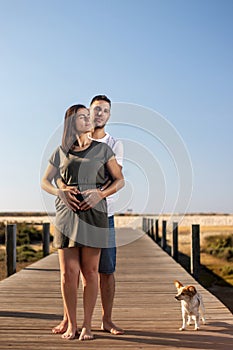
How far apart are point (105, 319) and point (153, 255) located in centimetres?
831

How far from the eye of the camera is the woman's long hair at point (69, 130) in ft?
12.0

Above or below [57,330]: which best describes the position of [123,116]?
above

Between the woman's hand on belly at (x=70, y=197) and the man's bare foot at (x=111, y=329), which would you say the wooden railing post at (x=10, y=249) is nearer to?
the man's bare foot at (x=111, y=329)

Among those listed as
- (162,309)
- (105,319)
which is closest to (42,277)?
(162,309)

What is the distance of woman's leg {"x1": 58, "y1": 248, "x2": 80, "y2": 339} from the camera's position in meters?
3.59

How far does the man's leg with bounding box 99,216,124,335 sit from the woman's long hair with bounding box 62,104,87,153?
573 millimetres

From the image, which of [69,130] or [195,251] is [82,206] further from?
[195,251]

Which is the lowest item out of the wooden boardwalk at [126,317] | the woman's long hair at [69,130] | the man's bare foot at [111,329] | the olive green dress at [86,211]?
the wooden boardwalk at [126,317]

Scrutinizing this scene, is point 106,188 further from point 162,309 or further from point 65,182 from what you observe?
point 162,309

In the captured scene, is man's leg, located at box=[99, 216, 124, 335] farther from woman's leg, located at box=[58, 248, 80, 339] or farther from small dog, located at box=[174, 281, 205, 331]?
small dog, located at box=[174, 281, 205, 331]

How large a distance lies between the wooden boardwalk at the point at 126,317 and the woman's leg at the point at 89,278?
0.37ft

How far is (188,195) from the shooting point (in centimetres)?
530

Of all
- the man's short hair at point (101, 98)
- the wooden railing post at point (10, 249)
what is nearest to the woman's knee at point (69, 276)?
the man's short hair at point (101, 98)

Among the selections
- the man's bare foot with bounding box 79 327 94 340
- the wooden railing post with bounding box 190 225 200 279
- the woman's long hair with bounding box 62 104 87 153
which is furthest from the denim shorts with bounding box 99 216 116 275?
the wooden railing post with bounding box 190 225 200 279
